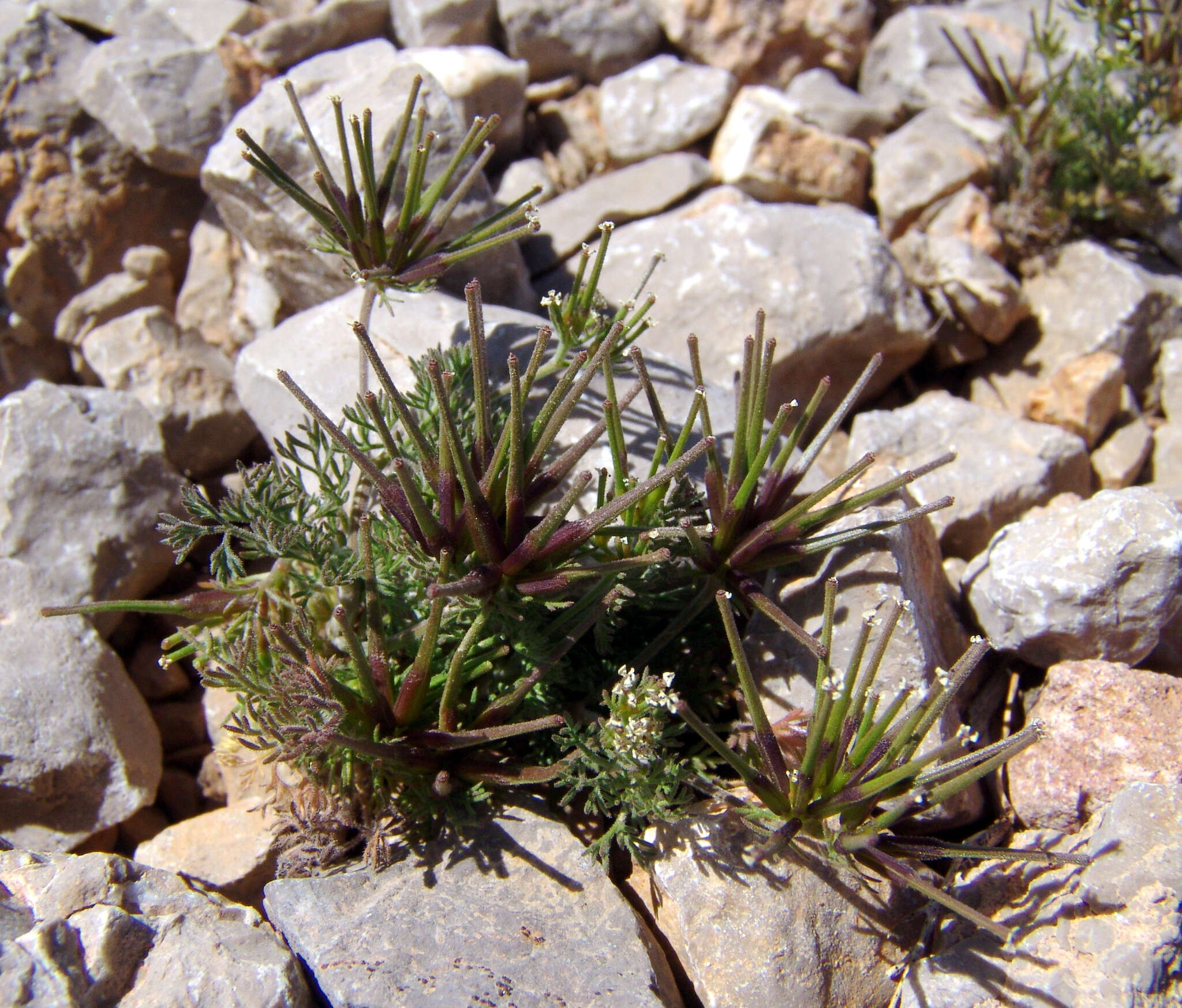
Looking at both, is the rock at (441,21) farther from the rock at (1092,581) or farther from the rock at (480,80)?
the rock at (1092,581)

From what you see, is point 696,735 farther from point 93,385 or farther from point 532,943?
point 93,385

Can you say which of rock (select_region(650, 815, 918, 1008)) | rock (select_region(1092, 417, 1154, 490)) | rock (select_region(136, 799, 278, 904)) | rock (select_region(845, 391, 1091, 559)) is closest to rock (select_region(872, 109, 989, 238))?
rock (select_region(845, 391, 1091, 559))

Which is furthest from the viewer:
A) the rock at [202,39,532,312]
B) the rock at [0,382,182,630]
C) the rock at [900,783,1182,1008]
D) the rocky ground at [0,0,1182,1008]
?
the rock at [202,39,532,312]

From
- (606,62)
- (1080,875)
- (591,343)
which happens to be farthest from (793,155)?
(1080,875)

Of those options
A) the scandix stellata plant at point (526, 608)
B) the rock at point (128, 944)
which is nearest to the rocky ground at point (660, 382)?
the rock at point (128, 944)

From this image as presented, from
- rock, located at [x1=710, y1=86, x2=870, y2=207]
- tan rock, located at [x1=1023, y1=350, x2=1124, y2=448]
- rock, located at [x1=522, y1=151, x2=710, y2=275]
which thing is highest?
rock, located at [x1=710, y1=86, x2=870, y2=207]

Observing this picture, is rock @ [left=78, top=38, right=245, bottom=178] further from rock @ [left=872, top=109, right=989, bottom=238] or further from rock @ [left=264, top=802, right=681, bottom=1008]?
rock @ [left=264, top=802, right=681, bottom=1008]

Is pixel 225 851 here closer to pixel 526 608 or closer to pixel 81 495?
pixel 526 608
